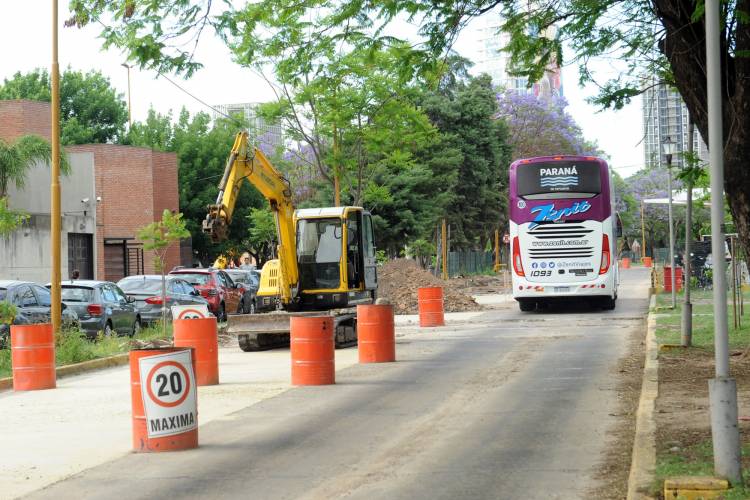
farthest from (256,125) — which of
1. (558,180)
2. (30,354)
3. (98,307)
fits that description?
(30,354)

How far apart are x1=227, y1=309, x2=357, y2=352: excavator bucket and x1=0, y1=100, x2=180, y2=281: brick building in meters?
21.9

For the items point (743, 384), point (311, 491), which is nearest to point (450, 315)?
point (743, 384)

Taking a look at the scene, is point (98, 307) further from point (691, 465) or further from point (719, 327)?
point (719, 327)

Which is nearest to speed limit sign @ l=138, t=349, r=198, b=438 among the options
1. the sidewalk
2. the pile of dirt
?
the sidewalk

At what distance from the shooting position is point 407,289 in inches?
1591

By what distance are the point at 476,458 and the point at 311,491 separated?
1.84 meters

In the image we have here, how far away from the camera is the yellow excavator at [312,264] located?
23719 mm

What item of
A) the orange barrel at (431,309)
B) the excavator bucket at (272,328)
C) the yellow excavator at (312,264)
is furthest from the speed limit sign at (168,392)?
the orange barrel at (431,309)

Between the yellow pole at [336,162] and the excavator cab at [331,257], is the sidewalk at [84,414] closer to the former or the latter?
the excavator cab at [331,257]

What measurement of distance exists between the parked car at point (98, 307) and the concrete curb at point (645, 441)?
13248mm

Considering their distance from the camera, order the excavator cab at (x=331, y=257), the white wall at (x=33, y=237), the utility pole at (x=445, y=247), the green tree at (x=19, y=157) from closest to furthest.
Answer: the excavator cab at (x=331, y=257), the green tree at (x=19, y=157), the white wall at (x=33, y=237), the utility pole at (x=445, y=247)

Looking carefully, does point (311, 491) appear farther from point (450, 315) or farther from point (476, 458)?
point (450, 315)

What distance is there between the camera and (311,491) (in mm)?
8727

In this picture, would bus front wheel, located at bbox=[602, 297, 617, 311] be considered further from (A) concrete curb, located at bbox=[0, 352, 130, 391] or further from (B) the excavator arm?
(A) concrete curb, located at bbox=[0, 352, 130, 391]
